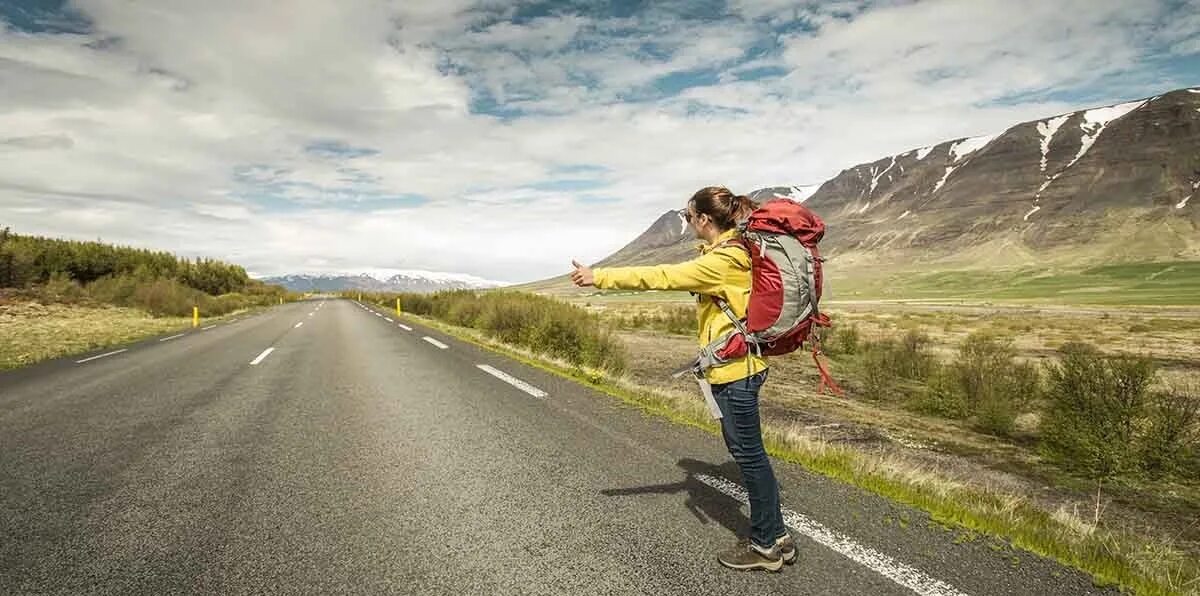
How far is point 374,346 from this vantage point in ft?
45.8

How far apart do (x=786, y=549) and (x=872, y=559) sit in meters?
0.46

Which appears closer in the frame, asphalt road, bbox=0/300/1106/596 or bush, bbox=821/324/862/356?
asphalt road, bbox=0/300/1106/596

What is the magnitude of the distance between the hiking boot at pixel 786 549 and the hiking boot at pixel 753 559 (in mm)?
36

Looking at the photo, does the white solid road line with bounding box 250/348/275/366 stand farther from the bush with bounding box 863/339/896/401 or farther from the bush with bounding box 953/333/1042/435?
the bush with bounding box 953/333/1042/435

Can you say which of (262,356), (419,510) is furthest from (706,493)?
(262,356)

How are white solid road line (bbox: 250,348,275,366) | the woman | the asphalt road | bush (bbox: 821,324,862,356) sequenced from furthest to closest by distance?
bush (bbox: 821,324,862,356), white solid road line (bbox: 250,348,275,366), the woman, the asphalt road

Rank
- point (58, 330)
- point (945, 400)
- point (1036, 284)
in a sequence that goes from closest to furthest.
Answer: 1. point (945, 400)
2. point (58, 330)
3. point (1036, 284)

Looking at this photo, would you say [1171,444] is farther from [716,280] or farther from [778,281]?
[716,280]

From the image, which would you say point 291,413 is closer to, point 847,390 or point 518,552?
point 518,552

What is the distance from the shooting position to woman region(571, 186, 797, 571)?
297 cm

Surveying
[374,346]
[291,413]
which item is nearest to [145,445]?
[291,413]

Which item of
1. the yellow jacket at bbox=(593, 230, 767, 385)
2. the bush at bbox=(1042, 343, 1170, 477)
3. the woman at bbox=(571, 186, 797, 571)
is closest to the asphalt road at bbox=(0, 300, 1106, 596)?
the woman at bbox=(571, 186, 797, 571)

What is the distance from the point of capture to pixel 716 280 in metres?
3.03

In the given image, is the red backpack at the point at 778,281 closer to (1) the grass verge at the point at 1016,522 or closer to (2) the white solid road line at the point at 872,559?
(2) the white solid road line at the point at 872,559
